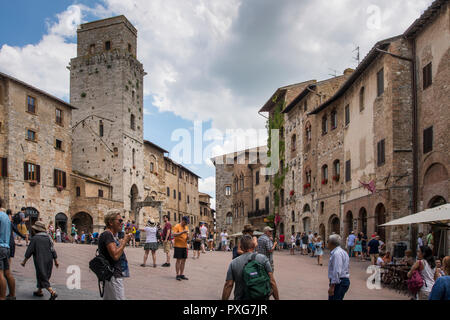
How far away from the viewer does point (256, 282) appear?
5.33 metres

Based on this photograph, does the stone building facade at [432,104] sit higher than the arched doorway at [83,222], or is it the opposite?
the stone building facade at [432,104]

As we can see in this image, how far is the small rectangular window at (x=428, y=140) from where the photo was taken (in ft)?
63.5

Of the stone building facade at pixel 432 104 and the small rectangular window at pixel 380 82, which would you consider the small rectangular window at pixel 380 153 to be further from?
the small rectangular window at pixel 380 82

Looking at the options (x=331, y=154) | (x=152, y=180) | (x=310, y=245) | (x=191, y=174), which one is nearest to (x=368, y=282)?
(x=310, y=245)

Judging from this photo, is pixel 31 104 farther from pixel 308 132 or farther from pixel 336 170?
pixel 336 170

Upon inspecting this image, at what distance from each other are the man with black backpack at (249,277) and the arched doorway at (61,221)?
33.7m

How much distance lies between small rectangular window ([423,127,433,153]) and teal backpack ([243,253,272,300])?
52.8ft

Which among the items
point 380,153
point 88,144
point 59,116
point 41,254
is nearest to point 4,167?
point 59,116

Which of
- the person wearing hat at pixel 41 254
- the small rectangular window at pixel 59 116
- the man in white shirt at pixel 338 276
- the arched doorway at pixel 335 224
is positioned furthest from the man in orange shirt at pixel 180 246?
the small rectangular window at pixel 59 116

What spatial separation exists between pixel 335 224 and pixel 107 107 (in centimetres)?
2596

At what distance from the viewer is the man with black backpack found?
5.32 metres

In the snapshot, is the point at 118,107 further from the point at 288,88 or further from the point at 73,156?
the point at 288,88

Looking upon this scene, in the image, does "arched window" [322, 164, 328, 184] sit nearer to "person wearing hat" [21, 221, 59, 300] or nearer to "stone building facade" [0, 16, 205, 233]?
"stone building facade" [0, 16, 205, 233]
